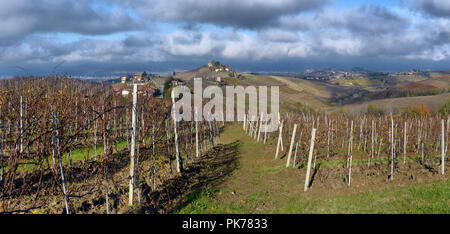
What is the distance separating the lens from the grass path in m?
7.58

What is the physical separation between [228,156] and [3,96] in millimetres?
11921

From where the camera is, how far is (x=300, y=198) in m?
9.10

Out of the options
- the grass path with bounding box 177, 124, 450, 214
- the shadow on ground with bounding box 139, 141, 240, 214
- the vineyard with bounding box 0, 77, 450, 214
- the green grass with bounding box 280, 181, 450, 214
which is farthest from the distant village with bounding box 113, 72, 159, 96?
the green grass with bounding box 280, 181, 450, 214

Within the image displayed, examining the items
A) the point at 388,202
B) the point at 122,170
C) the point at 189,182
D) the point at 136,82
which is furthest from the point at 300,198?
the point at 122,170

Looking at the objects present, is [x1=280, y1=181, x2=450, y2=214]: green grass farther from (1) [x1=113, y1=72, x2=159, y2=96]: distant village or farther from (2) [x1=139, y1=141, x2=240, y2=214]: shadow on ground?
(1) [x1=113, y1=72, x2=159, y2=96]: distant village

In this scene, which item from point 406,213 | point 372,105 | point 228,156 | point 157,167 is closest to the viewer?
point 406,213

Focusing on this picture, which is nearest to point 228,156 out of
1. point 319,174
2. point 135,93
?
point 319,174

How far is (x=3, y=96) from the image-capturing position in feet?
42.9

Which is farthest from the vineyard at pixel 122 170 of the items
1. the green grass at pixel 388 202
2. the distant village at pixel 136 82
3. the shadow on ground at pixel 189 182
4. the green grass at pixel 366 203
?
the green grass at pixel 388 202

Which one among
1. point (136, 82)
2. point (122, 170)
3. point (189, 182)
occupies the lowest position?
point (189, 182)

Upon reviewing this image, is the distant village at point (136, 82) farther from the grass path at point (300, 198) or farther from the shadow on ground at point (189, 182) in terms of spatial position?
the grass path at point (300, 198)

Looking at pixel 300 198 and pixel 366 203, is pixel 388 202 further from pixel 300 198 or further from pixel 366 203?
Result: pixel 300 198

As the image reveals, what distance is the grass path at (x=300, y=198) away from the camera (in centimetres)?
758
